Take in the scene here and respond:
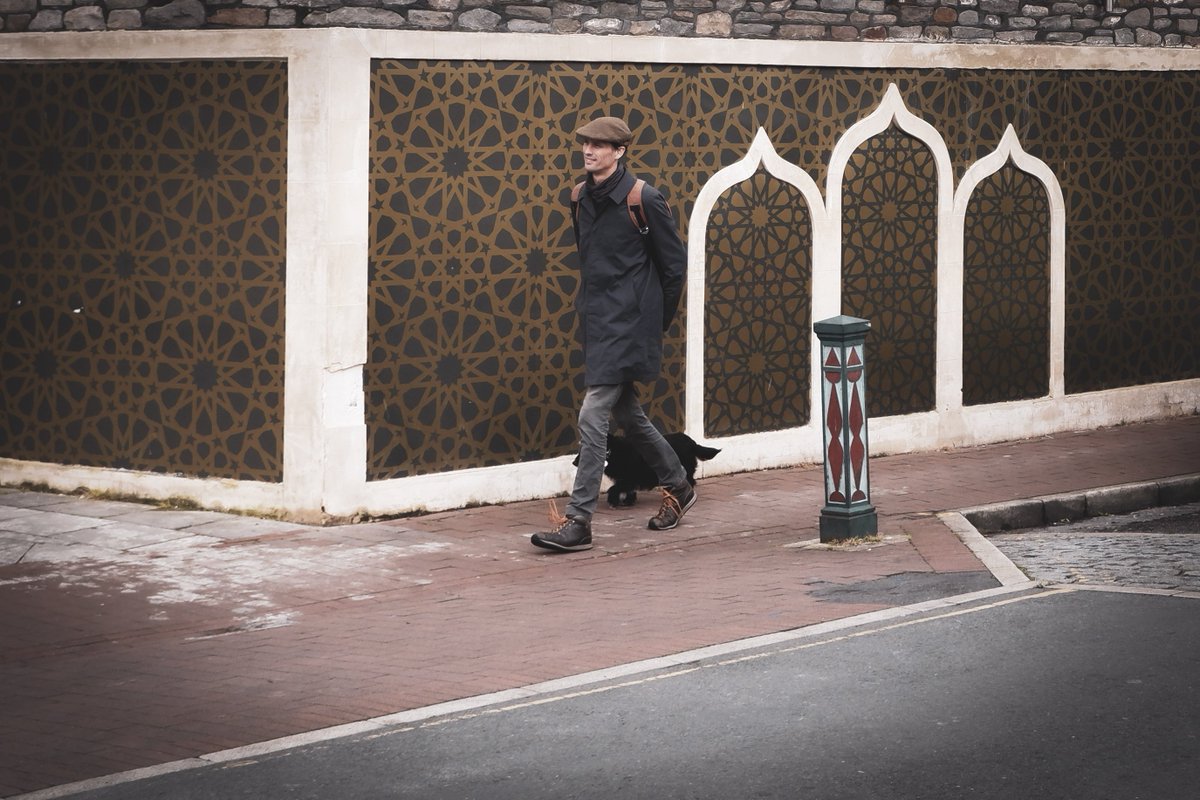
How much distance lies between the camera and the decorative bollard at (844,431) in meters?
9.78

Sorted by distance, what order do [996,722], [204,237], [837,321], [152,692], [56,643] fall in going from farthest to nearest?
1. [204,237]
2. [837,321]
3. [56,643]
4. [152,692]
5. [996,722]

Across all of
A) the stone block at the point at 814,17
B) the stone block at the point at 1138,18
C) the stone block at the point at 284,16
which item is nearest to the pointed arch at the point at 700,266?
the stone block at the point at 814,17

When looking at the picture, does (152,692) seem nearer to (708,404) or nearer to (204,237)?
(204,237)

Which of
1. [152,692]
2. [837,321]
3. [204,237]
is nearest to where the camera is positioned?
[152,692]

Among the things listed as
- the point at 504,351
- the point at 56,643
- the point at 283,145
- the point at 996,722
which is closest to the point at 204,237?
the point at 283,145

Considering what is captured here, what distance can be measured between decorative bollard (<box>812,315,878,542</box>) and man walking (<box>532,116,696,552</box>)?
2.78 feet

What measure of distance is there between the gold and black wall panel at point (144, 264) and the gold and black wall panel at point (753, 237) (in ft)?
2.11

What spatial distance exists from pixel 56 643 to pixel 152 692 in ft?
3.26

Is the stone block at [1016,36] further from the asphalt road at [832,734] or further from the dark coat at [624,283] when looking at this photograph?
the asphalt road at [832,734]

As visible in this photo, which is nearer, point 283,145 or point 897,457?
point 283,145

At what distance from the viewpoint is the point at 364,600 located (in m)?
8.78

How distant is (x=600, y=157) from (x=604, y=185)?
15cm

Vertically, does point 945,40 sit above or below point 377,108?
above

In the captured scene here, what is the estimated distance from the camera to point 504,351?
11.1 metres
